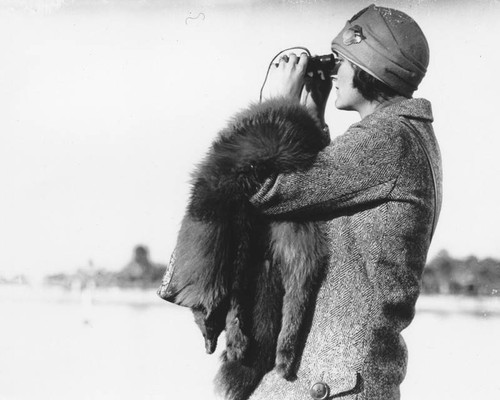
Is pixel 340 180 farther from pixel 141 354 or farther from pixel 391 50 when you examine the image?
pixel 141 354

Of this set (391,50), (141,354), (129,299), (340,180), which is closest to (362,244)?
(340,180)

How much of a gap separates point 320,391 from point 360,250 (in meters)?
0.26

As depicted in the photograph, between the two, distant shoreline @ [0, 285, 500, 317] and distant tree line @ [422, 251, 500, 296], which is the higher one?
distant tree line @ [422, 251, 500, 296]

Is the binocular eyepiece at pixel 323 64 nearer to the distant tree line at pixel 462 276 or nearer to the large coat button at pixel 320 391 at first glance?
the large coat button at pixel 320 391

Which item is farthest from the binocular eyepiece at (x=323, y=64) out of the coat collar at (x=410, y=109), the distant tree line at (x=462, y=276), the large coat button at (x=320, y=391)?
the distant tree line at (x=462, y=276)

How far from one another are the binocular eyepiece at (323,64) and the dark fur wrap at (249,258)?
9.8 inches

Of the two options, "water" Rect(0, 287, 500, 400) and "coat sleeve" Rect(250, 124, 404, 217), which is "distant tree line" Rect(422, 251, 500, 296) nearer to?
"water" Rect(0, 287, 500, 400)

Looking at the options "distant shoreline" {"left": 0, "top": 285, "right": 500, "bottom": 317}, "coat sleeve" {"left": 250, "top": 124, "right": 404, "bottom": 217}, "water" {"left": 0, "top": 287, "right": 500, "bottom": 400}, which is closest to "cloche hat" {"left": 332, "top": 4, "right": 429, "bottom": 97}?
"coat sleeve" {"left": 250, "top": 124, "right": 404, "bottom": 217}

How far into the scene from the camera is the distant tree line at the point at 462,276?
8369 mm

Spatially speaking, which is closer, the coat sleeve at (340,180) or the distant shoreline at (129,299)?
the coat sleeve at (340,180)

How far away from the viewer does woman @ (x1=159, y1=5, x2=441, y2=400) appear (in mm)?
1526

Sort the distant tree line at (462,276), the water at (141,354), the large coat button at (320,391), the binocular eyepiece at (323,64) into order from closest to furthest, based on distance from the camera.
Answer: the large coat button at (320,391) → the binocular eyepiece at (323,64) → the water at (141,354) → the distant tree line at (462,276)

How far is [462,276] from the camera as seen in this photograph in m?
9.50

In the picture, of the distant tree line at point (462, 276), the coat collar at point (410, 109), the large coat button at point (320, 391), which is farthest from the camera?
the distant tree line at point (462, 276)
